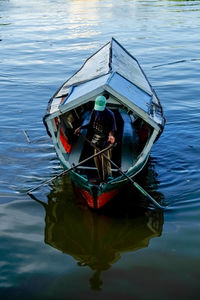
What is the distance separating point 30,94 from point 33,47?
10.5 m

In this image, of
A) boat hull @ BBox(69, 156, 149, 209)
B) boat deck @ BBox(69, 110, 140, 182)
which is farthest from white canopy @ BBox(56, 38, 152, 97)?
boat hull @ BBox(69, 156, 149, 209)

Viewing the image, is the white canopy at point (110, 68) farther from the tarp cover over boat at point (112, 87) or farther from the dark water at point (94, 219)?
the dark water at point (94, 219)

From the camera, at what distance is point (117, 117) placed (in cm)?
1347

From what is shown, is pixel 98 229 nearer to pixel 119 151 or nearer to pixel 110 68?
pixel 119 151

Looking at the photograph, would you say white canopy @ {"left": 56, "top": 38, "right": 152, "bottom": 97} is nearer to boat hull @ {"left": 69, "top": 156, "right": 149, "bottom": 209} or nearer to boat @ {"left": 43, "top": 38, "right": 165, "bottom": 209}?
boat @ {"left": 43, "top": 38, "right": 165, "bottom": 209}

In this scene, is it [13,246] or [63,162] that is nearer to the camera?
[13,246]

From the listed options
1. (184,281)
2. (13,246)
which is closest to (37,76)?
(13,246)

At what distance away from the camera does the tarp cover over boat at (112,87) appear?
31.1ft

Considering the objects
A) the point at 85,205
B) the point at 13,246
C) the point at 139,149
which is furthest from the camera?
the point at 139,149

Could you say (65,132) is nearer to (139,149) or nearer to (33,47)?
(139,149)

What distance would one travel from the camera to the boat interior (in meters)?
10.8

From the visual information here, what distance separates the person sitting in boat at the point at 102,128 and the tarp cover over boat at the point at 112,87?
538mm

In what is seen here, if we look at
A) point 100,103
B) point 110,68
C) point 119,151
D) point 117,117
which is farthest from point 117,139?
point 100,103

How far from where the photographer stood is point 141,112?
951 centimetres
